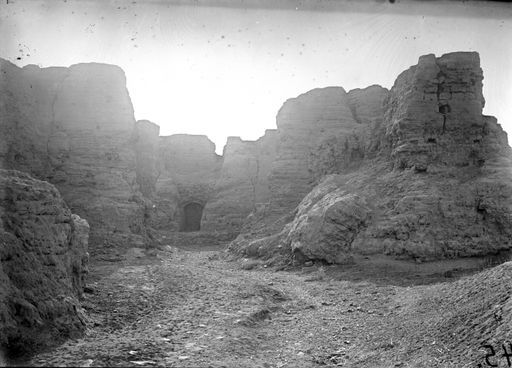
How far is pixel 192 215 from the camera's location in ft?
105

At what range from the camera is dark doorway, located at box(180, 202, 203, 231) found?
31745 millimetres

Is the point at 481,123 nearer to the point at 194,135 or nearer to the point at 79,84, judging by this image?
the point at 79,84

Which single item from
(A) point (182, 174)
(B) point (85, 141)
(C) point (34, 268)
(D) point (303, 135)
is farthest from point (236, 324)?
(A) point (182, 174)

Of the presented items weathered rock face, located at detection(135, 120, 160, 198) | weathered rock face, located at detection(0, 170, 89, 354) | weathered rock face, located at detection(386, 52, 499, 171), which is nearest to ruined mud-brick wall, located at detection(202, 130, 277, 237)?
weathered rock face, located at detection(135, 120, 160, 198)

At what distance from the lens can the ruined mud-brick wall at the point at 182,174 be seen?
28.9 meters

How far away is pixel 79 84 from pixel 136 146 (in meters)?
3.26

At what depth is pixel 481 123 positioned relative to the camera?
14195 mm

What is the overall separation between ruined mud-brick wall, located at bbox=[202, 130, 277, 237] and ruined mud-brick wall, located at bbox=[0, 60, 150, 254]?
10752 mm

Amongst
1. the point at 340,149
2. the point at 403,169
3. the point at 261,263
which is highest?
the point at 340,149

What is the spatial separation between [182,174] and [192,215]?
139 inches

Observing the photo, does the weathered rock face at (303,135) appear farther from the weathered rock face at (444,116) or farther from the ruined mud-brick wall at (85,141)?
the ruined mud-brick wall at (85,141)

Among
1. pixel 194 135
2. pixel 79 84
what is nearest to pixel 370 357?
pixel 79 84

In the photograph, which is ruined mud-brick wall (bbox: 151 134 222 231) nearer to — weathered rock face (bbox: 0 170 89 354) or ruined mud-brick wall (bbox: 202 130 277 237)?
ruined mud-brick wall (bbox: 202 130 277 237)

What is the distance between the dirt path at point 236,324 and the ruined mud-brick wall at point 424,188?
114 inches
